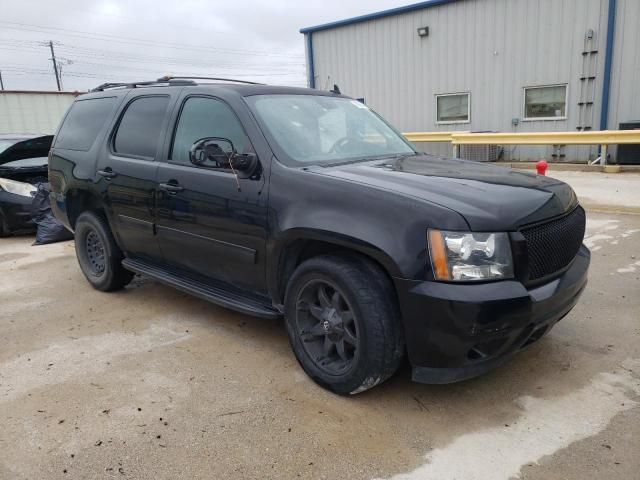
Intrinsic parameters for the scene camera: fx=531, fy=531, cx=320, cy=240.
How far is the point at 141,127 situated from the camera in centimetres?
443

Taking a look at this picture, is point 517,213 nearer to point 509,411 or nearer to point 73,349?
point 509,411

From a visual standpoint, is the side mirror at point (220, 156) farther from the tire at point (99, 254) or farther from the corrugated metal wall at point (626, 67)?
the corrugated metal wall at point (626, 67)

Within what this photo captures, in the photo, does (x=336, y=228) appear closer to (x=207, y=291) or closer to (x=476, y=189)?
(x=476, y=189)

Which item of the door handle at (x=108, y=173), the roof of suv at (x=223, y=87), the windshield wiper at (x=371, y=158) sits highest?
the roof of suv at (x=223, y=87)

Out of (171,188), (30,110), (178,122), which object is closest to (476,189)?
(171,188)

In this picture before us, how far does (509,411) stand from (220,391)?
1677 mm

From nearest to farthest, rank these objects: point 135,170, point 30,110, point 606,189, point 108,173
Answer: point 135,170, point 108,173, point 606,189, point 30,110

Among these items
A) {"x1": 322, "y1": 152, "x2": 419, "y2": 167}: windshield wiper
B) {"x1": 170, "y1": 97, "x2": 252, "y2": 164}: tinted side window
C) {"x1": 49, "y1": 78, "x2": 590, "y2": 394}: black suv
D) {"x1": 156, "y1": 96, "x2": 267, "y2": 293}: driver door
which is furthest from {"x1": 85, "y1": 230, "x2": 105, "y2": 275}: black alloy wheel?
{"x1": 322, "y1": 152, "x2": 419, "y2": 167}: windshield wiper

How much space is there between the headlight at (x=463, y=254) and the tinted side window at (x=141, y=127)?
2.58 metres

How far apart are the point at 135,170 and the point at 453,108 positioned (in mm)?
12195

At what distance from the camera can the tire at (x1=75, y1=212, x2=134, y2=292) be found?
4914mm

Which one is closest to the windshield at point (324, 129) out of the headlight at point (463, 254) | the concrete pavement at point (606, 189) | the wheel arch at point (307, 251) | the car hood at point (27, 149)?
the wheel arch at point (307, 251)

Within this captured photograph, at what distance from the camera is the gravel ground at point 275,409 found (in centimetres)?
253

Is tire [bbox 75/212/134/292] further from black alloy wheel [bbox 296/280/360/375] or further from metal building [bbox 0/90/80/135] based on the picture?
metal building [bbox 0/90/80/135]
